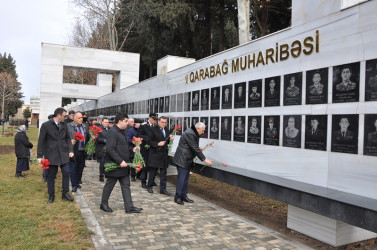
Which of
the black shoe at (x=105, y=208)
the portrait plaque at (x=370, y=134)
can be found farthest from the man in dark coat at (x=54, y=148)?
the portrait plaque at (x=370, y=134)

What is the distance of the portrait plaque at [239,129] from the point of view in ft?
21.5

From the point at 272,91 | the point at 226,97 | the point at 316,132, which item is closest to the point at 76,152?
the point at 226,97

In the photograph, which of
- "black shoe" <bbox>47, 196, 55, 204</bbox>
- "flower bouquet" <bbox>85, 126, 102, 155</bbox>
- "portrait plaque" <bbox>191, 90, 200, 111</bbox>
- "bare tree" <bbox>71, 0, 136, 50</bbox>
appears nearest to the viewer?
"black shoe" <bbox>47, 196, 55, 204</bbox>

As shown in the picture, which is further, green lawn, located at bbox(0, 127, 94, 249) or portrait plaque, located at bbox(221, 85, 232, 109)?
portrait plaque, located at bbox(221, 85, 232, 109)

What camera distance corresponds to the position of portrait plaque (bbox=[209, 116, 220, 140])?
24.7 feet

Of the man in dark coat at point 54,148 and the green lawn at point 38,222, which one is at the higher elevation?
the man in dark coat at point 54,148

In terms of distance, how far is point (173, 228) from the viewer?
5402mm

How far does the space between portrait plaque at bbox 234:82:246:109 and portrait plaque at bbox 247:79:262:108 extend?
0.18 metres

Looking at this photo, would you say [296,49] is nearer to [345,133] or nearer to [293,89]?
[293,89]

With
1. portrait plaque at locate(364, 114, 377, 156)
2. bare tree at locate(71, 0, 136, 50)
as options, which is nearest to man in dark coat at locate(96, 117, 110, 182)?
portrait plaque at locate(364, 114, 377, 156)

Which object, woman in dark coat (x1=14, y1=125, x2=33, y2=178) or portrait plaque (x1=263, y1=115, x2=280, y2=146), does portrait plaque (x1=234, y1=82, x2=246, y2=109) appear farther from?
woman in dark coat (x1=14, y1=125, x2=33, y2=178)

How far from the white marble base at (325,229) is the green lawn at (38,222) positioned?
10.4ft

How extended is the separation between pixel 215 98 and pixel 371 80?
3.85m

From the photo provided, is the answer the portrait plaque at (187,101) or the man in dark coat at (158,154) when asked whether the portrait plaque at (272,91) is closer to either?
the man in dark coat at (158,154)
